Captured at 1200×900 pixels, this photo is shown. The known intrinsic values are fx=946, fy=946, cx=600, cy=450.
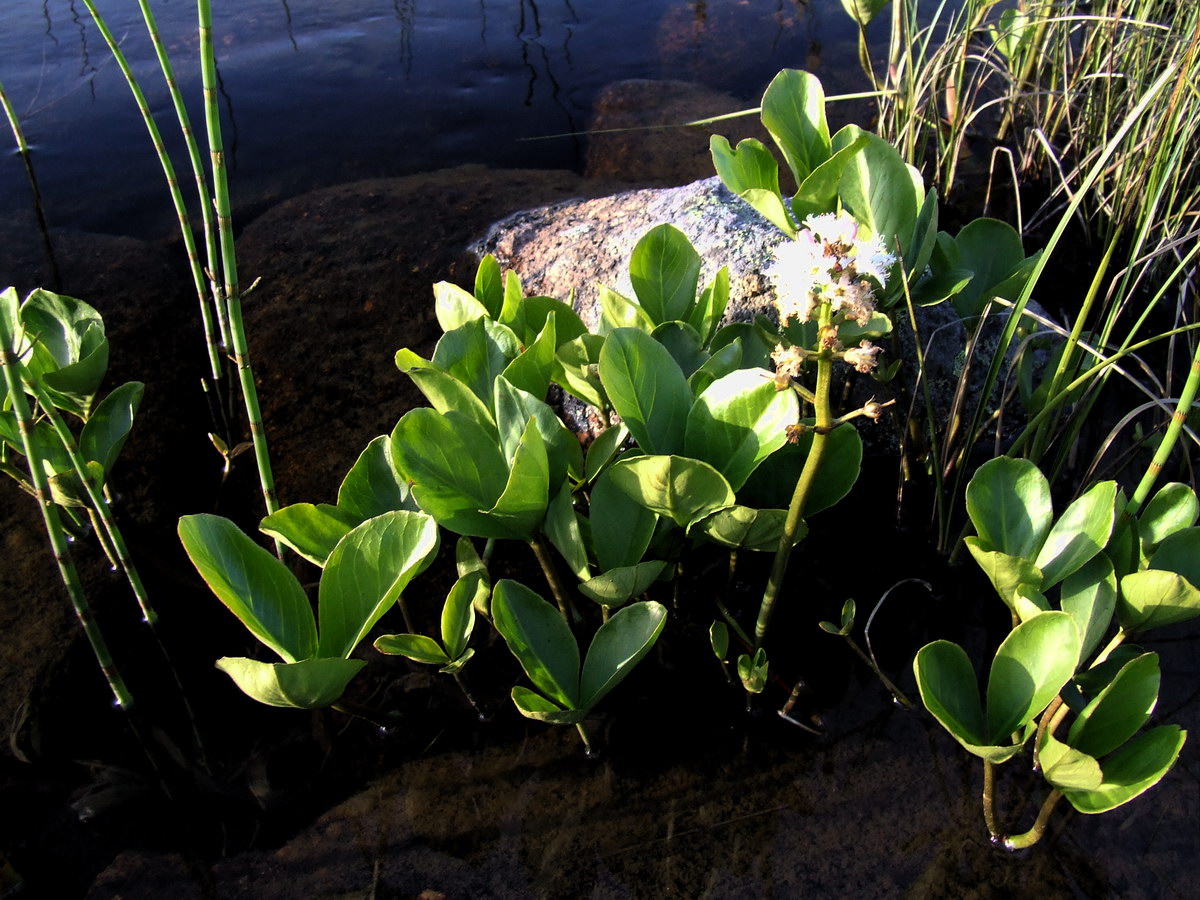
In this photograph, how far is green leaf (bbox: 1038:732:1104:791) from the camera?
1006 mm

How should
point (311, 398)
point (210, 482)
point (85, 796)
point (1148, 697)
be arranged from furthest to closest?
point (311, 398)
point (210, 482)
point (85, 796)
point (1148, 697)

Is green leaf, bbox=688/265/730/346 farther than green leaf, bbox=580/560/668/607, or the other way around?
green leaf, bbox=688/265/730/346

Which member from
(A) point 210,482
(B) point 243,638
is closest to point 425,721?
(B) point 243,638

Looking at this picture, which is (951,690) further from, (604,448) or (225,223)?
(225,223)

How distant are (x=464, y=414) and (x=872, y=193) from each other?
660 millimetres

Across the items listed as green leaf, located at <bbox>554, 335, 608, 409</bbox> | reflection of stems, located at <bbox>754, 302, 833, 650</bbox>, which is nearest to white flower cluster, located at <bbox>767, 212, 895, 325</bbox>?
reflection of stems, located at <bbox>754, 302, 833, 650</bbox>

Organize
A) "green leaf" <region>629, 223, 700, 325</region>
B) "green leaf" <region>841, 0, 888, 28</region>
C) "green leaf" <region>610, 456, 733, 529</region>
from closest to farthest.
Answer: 1. "green leaf" <region>610, 456, 733, 529</region>
2. "green leaf" <region>629, 223, 700, 325</region>
3. "green leaf" <region>841, 0, 888, 28</region>

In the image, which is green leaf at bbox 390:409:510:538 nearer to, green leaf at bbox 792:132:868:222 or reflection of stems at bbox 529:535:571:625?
reflection of stems at bbox 529:535:571:625

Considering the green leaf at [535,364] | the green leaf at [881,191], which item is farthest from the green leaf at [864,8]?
the green leaf at [535,364]

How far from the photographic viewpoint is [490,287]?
153cm

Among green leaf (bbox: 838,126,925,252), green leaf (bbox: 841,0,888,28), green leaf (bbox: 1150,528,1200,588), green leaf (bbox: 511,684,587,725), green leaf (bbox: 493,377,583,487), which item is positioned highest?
green leaf (bbox: 841,0,888,28)

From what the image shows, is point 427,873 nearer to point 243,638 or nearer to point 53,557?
point 243,638

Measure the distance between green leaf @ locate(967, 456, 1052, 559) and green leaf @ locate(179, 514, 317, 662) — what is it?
866mm

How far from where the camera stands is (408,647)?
1.19 m
